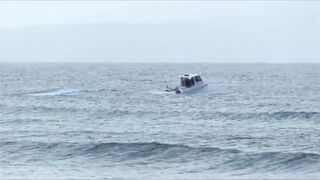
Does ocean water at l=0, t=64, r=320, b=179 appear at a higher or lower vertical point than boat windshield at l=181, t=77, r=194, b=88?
lower

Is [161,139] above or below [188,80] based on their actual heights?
below

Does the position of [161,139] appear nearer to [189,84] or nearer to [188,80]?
[189,84]

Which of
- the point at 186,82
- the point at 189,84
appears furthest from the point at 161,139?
the point at 186,82

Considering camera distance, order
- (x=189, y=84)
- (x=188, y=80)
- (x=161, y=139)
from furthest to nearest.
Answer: (x=188, y=80)
(x=189, y=84)
(x=161, y=139)

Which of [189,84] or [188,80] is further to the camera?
[188,80]

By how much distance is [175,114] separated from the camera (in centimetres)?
4950

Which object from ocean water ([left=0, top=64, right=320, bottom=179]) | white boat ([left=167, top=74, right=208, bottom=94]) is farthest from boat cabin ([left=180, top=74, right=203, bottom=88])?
ocean water ([left=0, top=64, right=320, bottom=179])

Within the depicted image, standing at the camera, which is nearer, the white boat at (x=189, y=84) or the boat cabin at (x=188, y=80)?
the white boat at (x=189, y=84)

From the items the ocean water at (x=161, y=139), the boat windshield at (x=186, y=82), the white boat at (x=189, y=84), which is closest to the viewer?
the ocean water at (x=161, y=139)

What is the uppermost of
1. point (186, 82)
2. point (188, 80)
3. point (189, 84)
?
point (188, 80)

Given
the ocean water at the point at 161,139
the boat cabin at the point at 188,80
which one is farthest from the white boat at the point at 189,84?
the ocean water at the point at 161,139

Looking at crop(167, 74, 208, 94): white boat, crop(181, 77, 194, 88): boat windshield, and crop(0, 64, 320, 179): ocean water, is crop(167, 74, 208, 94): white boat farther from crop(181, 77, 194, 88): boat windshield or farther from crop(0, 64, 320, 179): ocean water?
crop(0, 64, 320, 179): ocean water

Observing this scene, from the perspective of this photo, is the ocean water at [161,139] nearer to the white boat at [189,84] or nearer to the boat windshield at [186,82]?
the white boat at [189,84]

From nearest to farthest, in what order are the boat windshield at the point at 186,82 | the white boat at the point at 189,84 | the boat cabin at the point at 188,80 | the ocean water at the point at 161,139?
the ocean water at the point at 161,139, the white boat at the point at 189,84, the boat cabin at the point at 188,80, the boat windshield at the point at 186,82
